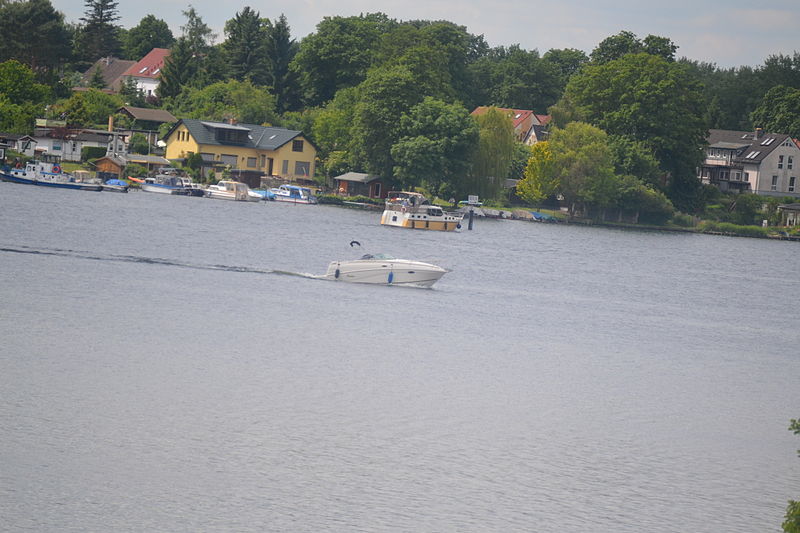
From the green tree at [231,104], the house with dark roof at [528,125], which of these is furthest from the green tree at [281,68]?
the house with dark roof at [528,125]

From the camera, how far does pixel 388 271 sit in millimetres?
50656

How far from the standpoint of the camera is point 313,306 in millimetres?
44562

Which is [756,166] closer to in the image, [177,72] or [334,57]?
[334,57]

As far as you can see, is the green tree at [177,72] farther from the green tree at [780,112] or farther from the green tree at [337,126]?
the green tree at [780,112]

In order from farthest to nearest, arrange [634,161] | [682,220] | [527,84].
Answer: [527,84]
[682,220]
[634,161]

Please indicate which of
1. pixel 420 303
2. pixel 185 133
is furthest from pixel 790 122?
pixel 420 303

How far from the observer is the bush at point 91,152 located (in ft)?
370

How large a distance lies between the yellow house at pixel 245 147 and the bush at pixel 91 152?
8406 mm

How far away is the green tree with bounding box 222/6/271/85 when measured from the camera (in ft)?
481

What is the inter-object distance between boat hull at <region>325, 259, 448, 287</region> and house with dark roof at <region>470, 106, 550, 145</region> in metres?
101

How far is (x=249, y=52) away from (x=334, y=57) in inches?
494

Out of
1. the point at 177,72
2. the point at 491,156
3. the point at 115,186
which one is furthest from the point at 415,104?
the point at 177,72

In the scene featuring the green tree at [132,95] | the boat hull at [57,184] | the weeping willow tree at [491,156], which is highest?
the green tree at [132,95]

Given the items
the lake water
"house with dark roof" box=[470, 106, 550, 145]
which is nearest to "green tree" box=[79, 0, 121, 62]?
"house with dark roof" box=[470, 106, 550, 145]
